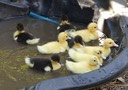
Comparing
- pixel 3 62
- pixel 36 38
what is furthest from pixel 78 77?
pixel 36 38

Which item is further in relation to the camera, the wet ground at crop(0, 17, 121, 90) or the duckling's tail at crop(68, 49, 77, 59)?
the duckling's tail at crop(68, 49, 77, 59)

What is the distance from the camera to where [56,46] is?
150 inches

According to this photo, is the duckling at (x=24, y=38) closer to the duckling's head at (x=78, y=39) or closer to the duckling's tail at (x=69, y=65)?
the duckling's head at (x=78, y=39)

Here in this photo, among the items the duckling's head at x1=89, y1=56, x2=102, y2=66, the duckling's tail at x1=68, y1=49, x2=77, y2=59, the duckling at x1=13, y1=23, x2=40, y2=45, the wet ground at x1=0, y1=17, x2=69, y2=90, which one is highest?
the duckling's head at x1=89, y1=56, x2=102, y2=66

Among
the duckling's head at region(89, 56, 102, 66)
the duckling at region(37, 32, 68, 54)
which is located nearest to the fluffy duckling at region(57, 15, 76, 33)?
the duckling at region(37, 32, 68, 54)

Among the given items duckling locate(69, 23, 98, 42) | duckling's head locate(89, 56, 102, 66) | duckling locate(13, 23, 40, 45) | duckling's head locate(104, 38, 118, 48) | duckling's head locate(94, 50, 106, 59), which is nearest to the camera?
duckling's head locate(89, 56, 102, 66)

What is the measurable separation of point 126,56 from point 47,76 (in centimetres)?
86

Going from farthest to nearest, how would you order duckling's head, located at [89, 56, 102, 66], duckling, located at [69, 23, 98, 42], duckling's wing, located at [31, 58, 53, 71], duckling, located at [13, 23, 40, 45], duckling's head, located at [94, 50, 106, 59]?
duckling, located at [69, 23, 98, 42] < duckling, located at [13, 23, 40, 45] < duckling's head, located at [94, 50, 106, 59] < duckling's wing, located at [31, 58, 53, 71] < duckling's head, located at [89, 56, 102, 66]

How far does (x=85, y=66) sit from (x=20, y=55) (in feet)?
2.61

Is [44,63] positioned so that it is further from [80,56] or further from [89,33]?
[89,33]

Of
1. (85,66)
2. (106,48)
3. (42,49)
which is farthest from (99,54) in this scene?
(42,49)

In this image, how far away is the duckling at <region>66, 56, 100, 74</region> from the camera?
3332 mm

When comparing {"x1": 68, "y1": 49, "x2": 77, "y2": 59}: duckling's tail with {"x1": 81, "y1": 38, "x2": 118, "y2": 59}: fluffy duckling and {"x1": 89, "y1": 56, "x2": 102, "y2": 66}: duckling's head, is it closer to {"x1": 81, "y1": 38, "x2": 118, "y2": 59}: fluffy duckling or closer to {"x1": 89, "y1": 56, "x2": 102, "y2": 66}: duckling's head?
{"x1": 81, "y1": 38, "x2": 118, "y2": 59}: fluffy duckling

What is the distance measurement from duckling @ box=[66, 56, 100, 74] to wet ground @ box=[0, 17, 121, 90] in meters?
0.11
